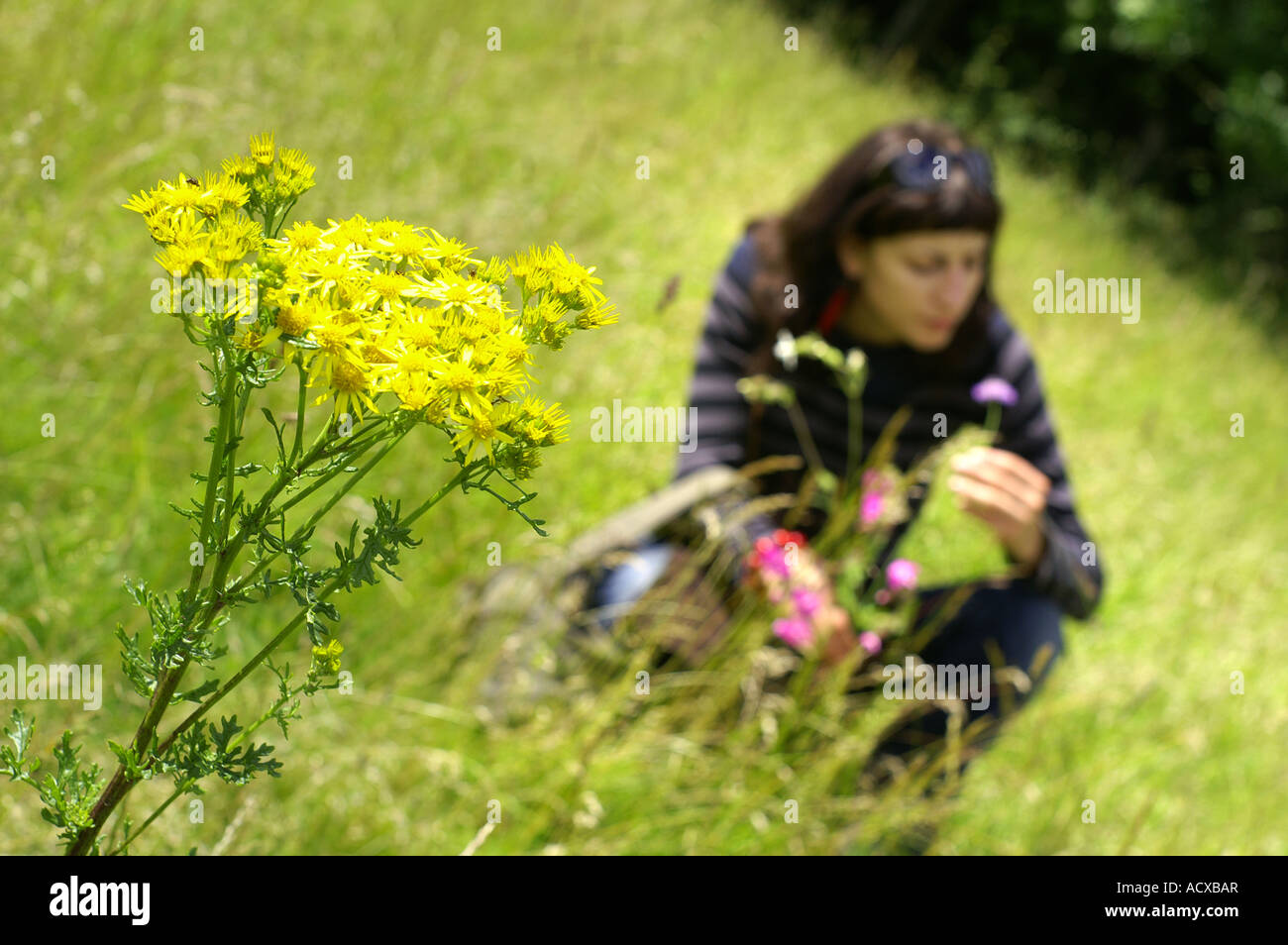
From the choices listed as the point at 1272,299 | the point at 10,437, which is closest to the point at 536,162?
the point at 10,437

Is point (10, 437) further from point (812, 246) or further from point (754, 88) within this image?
point (754, 88)

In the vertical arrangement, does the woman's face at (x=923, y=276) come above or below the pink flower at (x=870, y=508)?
above

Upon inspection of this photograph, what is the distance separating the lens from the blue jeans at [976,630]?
7.53 feet

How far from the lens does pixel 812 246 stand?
2.65 m

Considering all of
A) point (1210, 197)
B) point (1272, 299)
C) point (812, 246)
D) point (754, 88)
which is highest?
point (1210, 197)

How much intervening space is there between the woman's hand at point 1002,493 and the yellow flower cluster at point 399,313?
59.5 inches

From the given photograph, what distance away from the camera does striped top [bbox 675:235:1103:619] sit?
2.55m

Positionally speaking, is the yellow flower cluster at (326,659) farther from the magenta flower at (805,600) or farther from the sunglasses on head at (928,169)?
the sunglasses on head at (928,169)

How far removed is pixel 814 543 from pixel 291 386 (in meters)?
1.19
